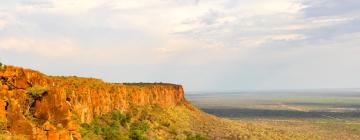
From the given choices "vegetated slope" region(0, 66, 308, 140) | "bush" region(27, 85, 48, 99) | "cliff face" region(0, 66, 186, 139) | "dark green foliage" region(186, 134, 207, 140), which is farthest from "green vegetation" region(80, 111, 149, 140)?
"bush" region(27, 85, 48, 99)

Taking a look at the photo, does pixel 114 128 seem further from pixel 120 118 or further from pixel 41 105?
pixel 41 105

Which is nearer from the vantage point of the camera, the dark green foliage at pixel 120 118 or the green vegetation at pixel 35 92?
the green vegetation at pixel 35 92

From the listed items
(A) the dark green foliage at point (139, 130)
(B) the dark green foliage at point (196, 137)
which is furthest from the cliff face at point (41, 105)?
(B) the dark green foliage at point (196, 137)

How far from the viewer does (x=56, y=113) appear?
1625 inches

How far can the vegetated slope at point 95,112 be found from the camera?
129 ft

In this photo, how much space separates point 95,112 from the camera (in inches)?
2400

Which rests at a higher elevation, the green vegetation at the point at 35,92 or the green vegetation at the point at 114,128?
the green vegetation at the point at 35,92

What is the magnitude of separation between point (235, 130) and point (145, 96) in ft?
53.9

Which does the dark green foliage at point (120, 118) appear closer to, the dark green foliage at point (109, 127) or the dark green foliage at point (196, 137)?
the dark green foliage at point (109, 127)

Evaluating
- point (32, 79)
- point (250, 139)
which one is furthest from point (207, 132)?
point (32, 79)

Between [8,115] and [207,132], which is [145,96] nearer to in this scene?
[207,132]

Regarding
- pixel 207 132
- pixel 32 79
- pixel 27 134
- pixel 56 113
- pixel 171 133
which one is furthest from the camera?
pixel 207 132

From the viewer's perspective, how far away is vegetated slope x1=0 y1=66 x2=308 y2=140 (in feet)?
129

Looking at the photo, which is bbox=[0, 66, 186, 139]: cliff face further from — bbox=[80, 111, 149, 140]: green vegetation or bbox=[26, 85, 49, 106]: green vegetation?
bbox=[80, 111, 149, 140]: green vegetation
